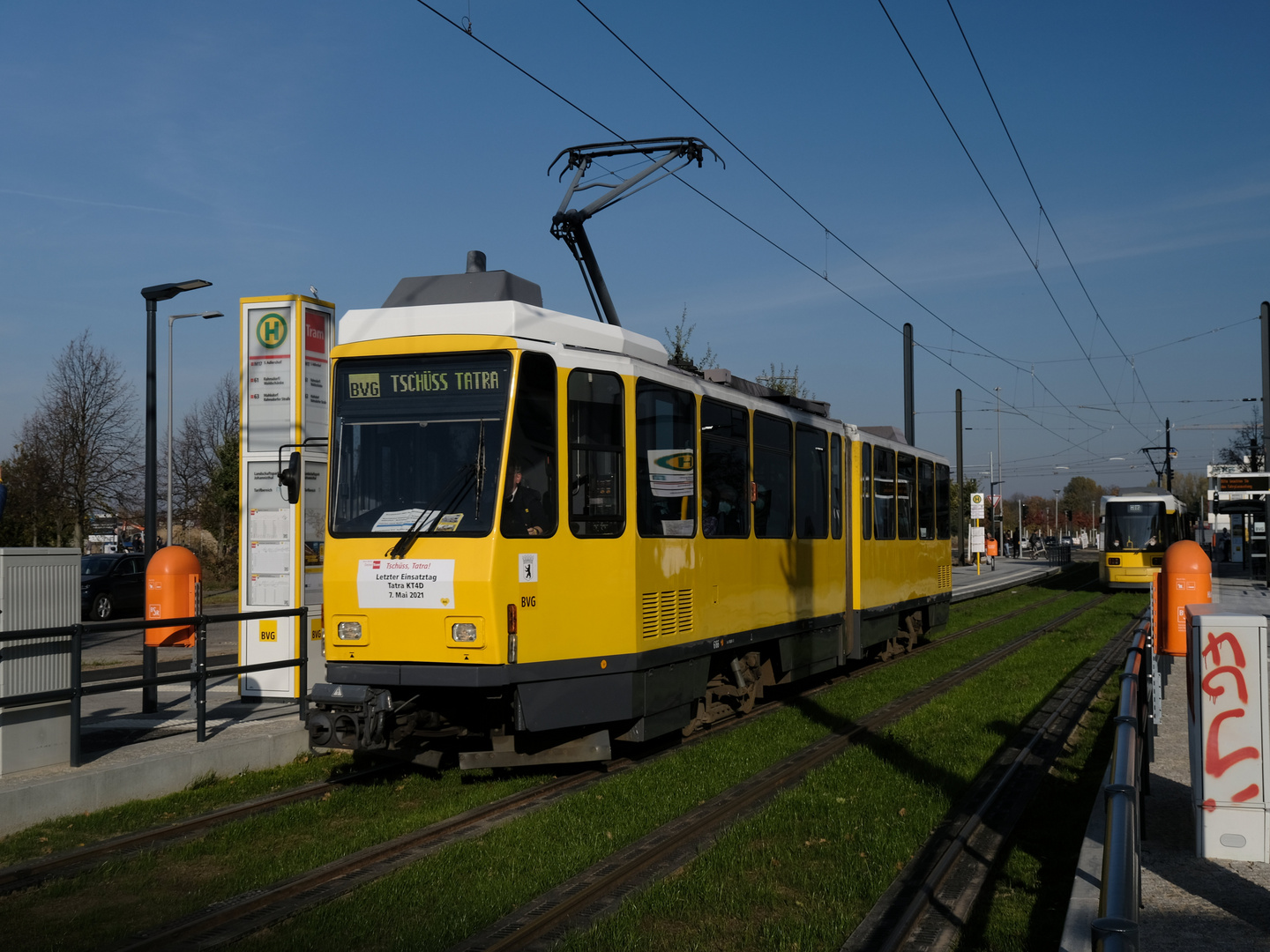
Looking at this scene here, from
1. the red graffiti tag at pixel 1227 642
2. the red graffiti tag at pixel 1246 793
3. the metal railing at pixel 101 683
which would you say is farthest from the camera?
the metal railing at pixel 101 683

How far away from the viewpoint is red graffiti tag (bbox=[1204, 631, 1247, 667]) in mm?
6391

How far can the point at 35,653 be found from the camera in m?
8.23

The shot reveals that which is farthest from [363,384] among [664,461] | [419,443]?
[664,461]

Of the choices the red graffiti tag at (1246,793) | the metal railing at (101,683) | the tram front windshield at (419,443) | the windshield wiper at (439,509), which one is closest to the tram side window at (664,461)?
the tram front windshield at (419,443)

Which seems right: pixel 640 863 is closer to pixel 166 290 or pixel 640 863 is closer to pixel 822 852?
pixel 822 852

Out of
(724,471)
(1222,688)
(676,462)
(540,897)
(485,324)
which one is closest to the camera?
(540,897)

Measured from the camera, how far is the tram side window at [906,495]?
17047 millimetres

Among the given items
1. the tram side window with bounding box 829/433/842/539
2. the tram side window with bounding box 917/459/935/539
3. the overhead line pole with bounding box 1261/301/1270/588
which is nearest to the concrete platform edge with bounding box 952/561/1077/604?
the overhead line pole with bounding box 1261/301/1270/588

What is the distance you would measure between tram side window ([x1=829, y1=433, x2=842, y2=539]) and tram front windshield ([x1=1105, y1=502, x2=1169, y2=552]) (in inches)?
933

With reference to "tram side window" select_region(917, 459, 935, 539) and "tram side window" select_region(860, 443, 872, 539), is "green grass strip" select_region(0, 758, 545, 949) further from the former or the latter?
"tram side window" select_region(917, 459, 935, 539)

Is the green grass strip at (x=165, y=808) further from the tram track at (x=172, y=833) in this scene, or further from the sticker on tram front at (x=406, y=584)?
the sticker on tram front at (x=406, y=584)

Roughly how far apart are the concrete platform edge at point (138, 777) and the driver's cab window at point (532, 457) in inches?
120

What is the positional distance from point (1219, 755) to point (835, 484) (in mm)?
7934

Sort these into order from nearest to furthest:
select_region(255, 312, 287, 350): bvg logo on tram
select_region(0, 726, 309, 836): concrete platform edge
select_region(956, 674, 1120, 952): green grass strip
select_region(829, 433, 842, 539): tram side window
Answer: select_region(956, 674, 1120, 952): green grass strip, select_region(0, 726, 309, 836): concrete platform edge, select_region(255, 312, 287, 350): bvg logo on tram, select_region(829, 433, 842, 539): tram side window
